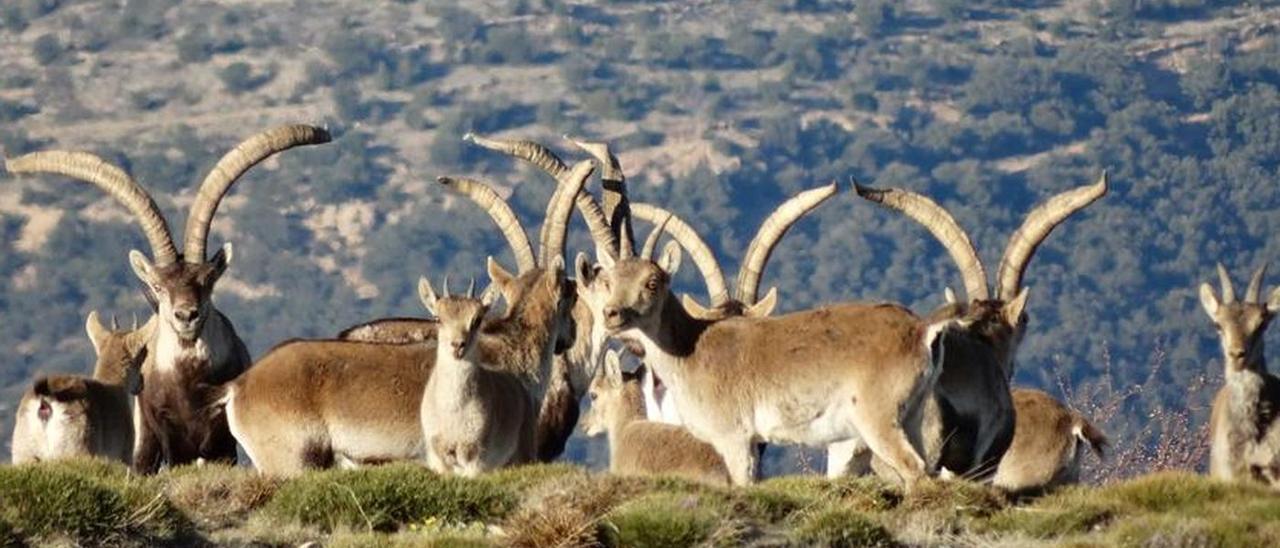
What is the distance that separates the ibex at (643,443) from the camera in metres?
22.0

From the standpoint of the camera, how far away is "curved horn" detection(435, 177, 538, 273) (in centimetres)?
2609

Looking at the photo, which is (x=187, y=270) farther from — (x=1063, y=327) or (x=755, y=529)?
(x=1063, y=327)

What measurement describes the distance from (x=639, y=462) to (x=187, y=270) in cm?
368

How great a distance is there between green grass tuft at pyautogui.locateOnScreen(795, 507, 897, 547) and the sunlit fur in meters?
1.80

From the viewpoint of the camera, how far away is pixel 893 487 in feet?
60.4

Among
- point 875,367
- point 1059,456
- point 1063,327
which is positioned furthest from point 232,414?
point 1063,327

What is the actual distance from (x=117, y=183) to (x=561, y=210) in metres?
3.61

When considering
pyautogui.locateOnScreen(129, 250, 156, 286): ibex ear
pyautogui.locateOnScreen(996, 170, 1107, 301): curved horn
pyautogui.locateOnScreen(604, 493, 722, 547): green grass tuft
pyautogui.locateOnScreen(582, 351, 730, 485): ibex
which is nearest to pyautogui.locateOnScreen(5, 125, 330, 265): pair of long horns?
pyautogui.locateOnScreen(129, 250, 156, 286): ibex ear

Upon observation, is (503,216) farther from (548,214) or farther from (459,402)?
(459,402)

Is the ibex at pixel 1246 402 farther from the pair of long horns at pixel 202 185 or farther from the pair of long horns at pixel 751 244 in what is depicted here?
the pair of long horns at pixel 202 185

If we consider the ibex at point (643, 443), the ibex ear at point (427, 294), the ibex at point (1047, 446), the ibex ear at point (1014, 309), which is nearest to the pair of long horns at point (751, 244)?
the ibex at point (643, 443)

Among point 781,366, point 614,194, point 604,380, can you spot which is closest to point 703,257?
point 614,194

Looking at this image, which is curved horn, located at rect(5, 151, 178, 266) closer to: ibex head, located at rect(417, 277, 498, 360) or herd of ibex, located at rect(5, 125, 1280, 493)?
herd of ibex, located at rect(5, 125, 1280, 493)

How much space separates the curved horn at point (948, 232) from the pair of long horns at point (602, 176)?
2182 mm
